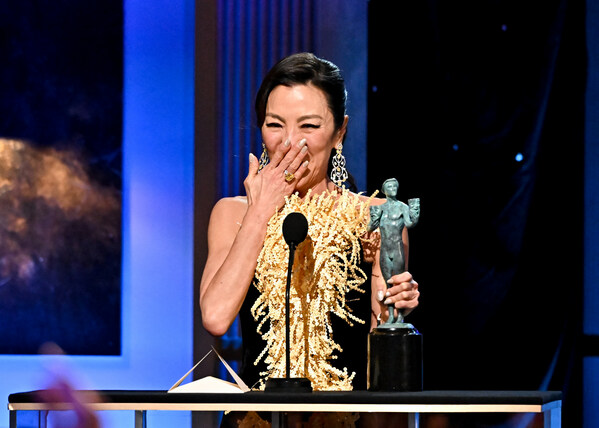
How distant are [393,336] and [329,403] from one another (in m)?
0.27

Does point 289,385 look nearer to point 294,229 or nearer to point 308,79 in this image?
point 294,229

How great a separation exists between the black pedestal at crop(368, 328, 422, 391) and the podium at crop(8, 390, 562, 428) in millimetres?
125

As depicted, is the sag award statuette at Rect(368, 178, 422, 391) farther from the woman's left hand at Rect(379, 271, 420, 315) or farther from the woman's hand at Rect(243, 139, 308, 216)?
the woman's hand at Rect(243, 139, 308, 216)

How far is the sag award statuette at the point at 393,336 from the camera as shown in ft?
5.21

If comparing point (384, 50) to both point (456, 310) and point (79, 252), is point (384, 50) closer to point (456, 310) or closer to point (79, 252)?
point (456, 310)

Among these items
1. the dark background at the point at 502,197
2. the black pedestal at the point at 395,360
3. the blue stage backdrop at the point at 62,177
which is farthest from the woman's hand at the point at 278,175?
the blue stage backdrop at the point at 62,177

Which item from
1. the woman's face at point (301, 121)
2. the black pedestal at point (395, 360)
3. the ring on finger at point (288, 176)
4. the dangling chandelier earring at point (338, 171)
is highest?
the woman's face at point (301, 121)

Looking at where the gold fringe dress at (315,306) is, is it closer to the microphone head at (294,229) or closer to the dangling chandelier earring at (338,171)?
the dangling chandelier earring at (338,171)

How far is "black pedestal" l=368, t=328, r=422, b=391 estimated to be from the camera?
1582mm

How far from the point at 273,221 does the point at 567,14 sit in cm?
245

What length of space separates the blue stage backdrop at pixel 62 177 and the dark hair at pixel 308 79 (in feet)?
8.42

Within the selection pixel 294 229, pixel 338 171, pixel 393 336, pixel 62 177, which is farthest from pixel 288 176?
pixel 62 177

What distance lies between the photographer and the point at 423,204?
160 inches

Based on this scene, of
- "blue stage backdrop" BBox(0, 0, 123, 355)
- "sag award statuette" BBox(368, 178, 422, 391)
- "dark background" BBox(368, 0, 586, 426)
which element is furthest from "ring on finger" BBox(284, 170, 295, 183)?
"blue stage backdrop" BBox(0, 0, 123, 355)
